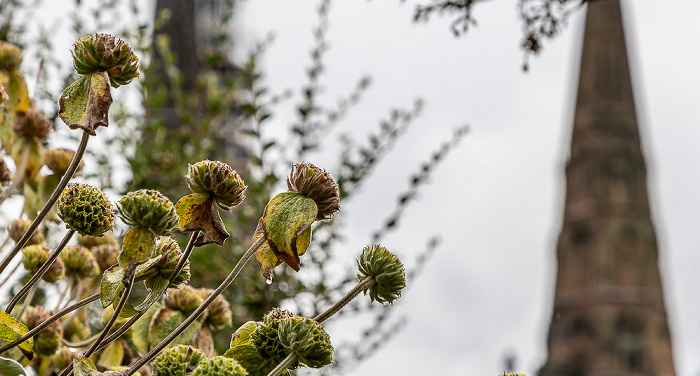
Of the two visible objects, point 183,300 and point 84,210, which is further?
point 183,300

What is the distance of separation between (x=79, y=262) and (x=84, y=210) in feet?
0.95

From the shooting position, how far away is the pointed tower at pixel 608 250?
20.3 metres

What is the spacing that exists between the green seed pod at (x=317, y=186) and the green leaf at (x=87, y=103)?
0.17 meters

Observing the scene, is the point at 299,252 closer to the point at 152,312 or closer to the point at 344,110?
the point at 152,312

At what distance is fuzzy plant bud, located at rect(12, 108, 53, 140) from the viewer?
1.00m

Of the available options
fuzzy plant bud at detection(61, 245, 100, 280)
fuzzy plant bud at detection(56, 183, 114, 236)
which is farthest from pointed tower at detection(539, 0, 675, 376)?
fuzzy plant bud at detection(56, 183, 114, 236)

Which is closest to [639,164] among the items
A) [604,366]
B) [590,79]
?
[590,79]

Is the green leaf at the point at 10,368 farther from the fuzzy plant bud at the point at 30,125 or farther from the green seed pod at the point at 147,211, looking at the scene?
the fuzzy plant bud at the point at 30,125

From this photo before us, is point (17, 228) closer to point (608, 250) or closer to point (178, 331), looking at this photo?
point (178, 331)

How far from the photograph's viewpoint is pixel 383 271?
0.73 meters

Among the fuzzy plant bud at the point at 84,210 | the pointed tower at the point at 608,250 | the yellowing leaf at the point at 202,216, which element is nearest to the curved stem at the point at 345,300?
the yellowing leaf at the point at 202,216

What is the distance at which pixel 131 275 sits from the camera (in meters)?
0.62

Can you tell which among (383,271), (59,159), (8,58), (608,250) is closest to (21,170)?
(59,159)

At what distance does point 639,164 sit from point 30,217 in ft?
73.6
